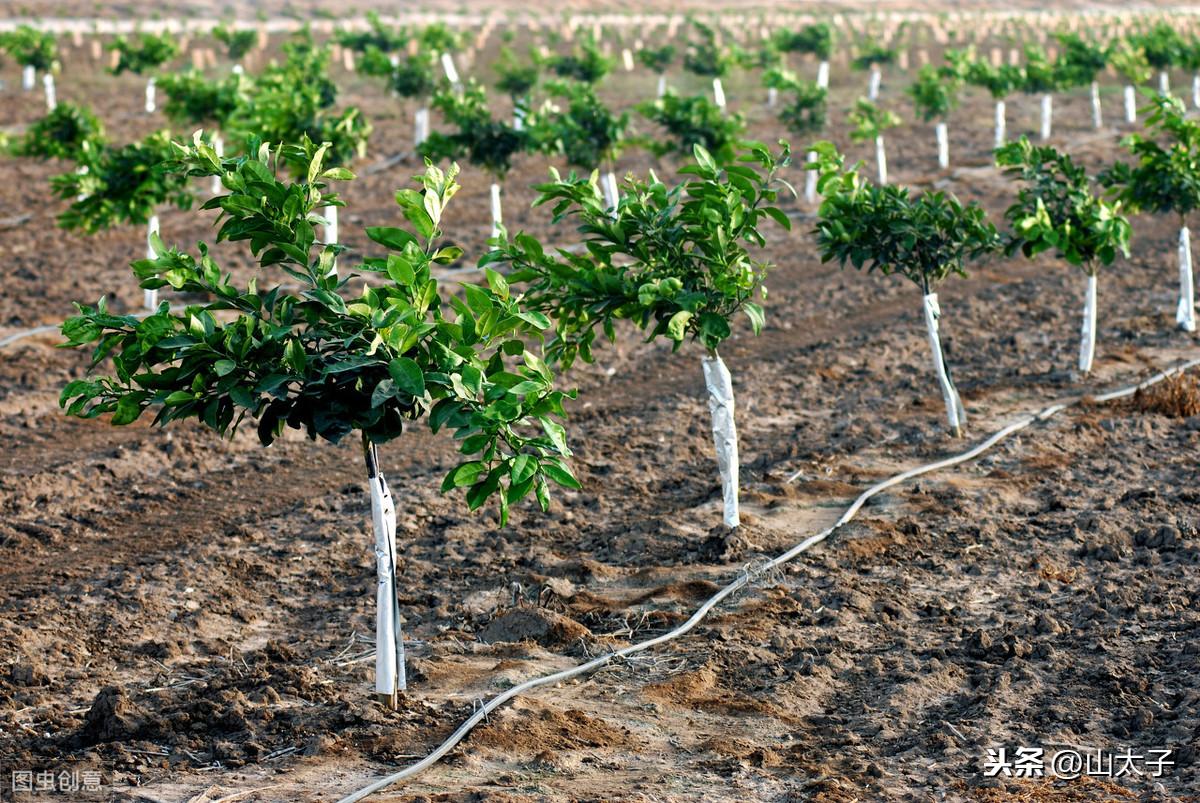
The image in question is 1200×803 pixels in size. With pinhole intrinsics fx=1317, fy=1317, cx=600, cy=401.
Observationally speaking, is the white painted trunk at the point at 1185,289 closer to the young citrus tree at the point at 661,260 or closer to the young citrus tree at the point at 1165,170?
the young citrus tree at the point at 1165,170

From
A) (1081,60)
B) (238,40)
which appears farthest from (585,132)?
(238,40)

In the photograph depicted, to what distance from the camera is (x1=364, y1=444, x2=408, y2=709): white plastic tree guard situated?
7.09m

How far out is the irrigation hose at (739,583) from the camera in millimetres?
6719

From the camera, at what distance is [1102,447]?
11773mm

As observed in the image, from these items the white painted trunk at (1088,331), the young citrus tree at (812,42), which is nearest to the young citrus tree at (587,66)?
the young citrus tree at (812,42)

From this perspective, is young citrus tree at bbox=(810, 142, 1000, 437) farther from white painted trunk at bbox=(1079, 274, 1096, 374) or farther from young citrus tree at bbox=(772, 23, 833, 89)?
young citrus tree at bbox=(772, 23, 833, 89)

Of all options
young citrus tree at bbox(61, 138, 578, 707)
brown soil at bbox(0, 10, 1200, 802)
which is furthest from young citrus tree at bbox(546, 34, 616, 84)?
young citrus tree at bbox(61, 138, 578, 707)

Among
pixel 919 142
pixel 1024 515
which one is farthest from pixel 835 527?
pixel 919 142

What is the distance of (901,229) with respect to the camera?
1136 cm

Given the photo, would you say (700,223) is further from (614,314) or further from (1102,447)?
(1102,447)

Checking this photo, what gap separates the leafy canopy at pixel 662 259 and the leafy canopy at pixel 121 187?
8136 mm

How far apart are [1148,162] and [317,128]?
1133 cm

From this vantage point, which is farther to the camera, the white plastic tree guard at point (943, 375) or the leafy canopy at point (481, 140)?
the leafy canopy at point (481, 140)

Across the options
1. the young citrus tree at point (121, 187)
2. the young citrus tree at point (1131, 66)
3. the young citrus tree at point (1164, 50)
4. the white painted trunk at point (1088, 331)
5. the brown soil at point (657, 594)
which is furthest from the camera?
the young citrus tree at point (1164, 50)
